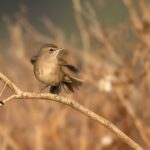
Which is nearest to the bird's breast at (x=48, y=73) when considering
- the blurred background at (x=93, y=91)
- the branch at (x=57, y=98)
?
the branch at (x=57, y=98)

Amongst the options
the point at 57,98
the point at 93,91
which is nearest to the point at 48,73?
the point at 57,98

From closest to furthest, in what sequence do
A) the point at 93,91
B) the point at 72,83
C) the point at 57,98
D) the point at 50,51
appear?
the point at 57,98, the point at 72,83, the point at 50,51, the point at 93,91

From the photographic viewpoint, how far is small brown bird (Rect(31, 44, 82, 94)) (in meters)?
4.51

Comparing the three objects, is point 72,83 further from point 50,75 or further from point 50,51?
point 50,51

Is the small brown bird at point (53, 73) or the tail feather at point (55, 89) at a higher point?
the small brown bird at point (53, 73)

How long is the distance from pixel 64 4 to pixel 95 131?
8956 millimetres

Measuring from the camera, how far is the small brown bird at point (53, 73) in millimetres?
4508

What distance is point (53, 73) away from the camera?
4.54 meters

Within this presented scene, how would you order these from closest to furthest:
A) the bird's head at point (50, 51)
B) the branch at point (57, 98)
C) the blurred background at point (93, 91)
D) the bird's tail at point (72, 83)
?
the branch at point (57, 98) < the bird's tail at point (72, 83) < the bird's head at point (50, 51) < the blurred background at point (93, 91)

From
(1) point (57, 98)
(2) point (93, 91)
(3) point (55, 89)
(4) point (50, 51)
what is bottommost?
(1) point (57, 98)

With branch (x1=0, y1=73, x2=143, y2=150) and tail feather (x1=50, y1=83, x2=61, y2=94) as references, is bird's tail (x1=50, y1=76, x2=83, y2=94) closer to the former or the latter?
tail feather (x1=50, y1=83, x2=61, y2=94)

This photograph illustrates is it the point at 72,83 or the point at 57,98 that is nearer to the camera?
the point at 57,98

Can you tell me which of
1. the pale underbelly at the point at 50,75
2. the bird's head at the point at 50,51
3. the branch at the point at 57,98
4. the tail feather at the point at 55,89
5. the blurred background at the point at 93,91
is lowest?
the branch at the point at 57,98

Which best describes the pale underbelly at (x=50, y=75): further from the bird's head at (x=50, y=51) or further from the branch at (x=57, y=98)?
the branch at (x=57, y=98)
